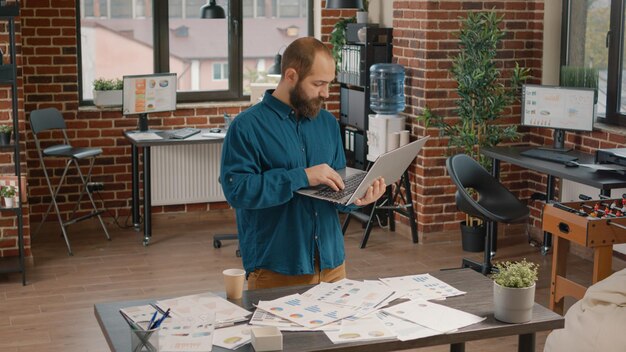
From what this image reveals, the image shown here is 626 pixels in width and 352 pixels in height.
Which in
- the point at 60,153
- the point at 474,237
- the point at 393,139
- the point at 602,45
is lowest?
the point at 474,237

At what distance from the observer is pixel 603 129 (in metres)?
6.77

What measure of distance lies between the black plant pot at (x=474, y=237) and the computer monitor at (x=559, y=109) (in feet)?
2.80

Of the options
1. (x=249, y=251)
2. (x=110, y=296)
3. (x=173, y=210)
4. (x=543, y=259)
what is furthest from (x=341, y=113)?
(x=249, y=251)

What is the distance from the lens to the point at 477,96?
7082 millimetres

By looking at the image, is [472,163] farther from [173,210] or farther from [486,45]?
[173,210]

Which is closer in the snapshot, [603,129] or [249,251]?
[249,251]

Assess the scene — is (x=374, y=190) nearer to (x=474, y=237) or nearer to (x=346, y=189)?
(x=346, y=189)

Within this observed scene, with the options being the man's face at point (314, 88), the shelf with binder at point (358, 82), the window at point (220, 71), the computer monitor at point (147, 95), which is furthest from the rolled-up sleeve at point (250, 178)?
the window at point (220, 71)

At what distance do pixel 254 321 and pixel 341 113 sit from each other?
216 inches

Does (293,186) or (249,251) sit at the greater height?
(293,186)

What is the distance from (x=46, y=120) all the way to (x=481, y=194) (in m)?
3.40

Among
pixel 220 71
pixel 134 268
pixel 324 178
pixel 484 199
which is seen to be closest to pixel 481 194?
pixel 484 199

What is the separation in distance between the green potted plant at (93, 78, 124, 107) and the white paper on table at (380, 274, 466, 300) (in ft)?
15.6

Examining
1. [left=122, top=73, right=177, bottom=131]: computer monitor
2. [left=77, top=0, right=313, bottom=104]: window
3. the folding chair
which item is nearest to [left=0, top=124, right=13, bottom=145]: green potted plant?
the folding chair
